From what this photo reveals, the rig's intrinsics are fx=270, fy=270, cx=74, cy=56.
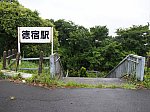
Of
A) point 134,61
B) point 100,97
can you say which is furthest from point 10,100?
point 134,61

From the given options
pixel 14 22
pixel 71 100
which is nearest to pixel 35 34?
pixel 14 22

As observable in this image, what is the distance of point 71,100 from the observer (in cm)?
664

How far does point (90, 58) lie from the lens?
126 ft

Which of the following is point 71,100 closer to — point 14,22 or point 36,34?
point 36,34

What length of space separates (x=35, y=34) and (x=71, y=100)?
6.41 meters

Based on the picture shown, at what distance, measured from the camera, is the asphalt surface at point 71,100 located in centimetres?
591

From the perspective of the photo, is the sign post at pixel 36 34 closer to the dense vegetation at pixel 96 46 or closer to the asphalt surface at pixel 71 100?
the asphalt surface at pixel 71 100

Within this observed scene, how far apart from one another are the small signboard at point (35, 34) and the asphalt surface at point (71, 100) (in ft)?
14.4

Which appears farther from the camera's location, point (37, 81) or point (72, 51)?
point (72, 51)

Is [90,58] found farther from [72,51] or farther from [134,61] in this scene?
[134,61]

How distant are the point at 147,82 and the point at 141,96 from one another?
201cm

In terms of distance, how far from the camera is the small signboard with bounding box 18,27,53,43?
12.4 m

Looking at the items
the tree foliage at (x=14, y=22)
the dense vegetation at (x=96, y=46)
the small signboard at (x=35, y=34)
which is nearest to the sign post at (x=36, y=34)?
the small signboard at (x=35, y=34)

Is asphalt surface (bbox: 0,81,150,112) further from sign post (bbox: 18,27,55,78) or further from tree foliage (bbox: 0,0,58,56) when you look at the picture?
tree foliage (bbox: 0,0,58,56)
